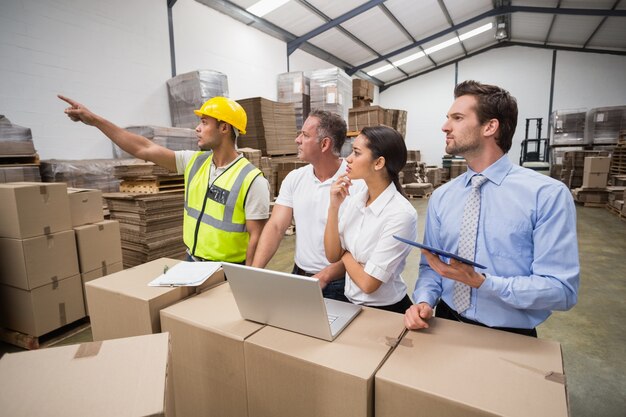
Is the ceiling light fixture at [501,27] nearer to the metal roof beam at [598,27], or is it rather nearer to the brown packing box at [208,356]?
the metal roof beam at [598,27]

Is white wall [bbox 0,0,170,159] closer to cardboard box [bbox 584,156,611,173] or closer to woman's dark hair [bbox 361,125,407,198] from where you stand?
woman's dark hair [bbox 361,125,407,198]

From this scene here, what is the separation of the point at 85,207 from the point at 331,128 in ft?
8.78

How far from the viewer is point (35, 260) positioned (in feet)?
9.81

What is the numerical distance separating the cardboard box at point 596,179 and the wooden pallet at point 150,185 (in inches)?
405

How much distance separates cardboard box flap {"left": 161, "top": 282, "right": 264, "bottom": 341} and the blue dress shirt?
763mm

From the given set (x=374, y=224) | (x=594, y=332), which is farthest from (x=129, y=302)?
(x=594, y=332)

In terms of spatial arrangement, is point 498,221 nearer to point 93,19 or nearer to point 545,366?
point 545,366

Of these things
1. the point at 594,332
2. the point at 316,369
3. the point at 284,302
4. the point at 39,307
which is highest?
the point at 284,302

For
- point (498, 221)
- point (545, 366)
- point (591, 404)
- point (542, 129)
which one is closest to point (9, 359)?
point (545, 366)

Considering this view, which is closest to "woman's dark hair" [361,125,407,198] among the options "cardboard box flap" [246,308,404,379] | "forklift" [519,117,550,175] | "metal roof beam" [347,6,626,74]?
"cardboard box flap" [246,308,404,379]

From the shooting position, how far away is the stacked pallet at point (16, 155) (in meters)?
3.61

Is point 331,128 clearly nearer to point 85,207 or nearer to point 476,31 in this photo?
point 85,207

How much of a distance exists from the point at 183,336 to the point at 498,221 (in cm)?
139

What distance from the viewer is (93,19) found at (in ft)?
16.9
